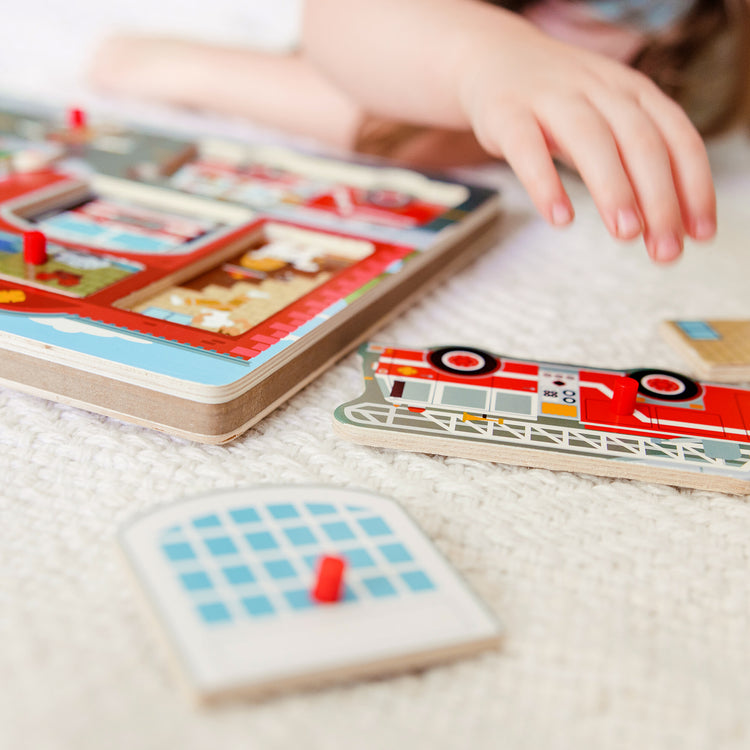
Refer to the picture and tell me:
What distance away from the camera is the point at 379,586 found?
0.94ft

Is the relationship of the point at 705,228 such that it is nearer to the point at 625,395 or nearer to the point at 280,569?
the point at 625,395

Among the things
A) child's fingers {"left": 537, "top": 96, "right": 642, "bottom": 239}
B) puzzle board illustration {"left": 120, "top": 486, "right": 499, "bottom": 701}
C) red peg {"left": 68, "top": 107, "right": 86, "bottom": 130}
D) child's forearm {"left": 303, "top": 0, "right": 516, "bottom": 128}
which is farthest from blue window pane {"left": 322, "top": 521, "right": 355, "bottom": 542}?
red peg {"left": 68, "top": 107, "right": 86, "bottom": 130}

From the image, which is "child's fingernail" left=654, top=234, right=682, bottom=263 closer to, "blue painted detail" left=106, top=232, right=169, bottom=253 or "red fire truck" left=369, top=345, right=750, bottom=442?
"red fire truck" left=369, top=345, right=750, bottom=442

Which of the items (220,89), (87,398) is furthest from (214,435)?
(220,89)

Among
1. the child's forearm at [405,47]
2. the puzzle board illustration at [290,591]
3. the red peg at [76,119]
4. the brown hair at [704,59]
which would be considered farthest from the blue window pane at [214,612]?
the brown hair at [704,59]

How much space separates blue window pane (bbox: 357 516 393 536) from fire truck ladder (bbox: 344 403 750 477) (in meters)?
0.07

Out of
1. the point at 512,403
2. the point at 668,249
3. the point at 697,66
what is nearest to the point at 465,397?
the point at 512,403

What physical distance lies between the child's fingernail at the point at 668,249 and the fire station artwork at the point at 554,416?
0.06 meters

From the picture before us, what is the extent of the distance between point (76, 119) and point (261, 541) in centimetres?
51

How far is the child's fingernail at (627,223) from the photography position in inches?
16.4

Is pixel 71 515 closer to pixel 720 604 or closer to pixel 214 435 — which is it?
pixel 214 435

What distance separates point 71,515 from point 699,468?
0.25m

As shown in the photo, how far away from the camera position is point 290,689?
26 cm

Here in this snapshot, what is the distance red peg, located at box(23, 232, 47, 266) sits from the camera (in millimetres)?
459
